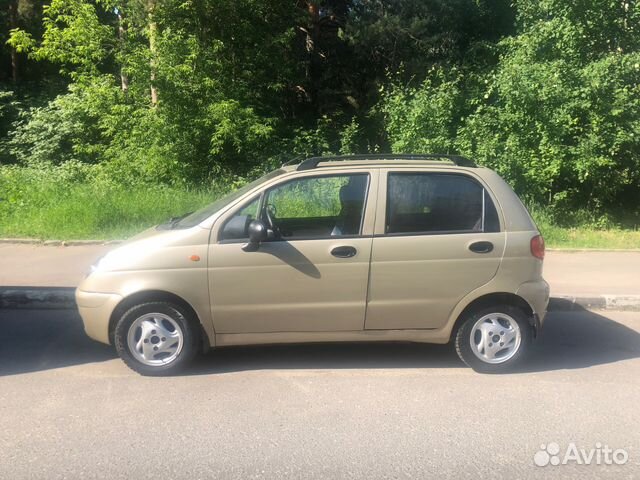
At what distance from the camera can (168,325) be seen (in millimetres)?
4895

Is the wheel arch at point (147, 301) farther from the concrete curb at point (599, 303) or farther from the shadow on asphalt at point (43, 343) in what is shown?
the concrete curb at point (599, 303)

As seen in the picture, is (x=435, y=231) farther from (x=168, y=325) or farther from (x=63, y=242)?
(x=63, y=242)

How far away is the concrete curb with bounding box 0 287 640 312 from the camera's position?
7.15m

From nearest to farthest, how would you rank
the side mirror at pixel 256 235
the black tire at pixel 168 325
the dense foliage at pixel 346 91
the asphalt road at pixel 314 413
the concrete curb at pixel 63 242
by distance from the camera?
1. the asphalt road at pixel 314 413
2. the side mirror at pixel 256 235
3. the black tire at pixel 168 325
4. the concrete curb at pixel 63 242
5. the dense foliage at pixel 346 91

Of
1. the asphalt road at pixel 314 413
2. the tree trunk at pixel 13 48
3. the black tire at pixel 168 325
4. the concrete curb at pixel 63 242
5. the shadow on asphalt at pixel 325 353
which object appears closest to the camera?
the asphalt road at pixel 314 413

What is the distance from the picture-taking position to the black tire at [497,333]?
16.3 ft

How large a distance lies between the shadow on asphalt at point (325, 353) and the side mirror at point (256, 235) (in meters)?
1.11

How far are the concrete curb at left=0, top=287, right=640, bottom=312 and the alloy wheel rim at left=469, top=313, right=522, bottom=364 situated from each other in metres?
2.40

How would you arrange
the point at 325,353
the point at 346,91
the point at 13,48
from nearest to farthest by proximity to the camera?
1. the point at 325,353
2. the point at 346,91
3. the point at 13,48

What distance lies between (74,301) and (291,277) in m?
3.58

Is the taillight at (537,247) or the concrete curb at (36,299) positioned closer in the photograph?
the taillight at (537,247)

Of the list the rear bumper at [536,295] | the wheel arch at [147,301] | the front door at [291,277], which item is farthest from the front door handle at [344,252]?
the rear bumper at [536,295]

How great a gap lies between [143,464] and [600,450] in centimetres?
278

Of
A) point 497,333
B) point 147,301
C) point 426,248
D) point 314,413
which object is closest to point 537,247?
point 497,333
